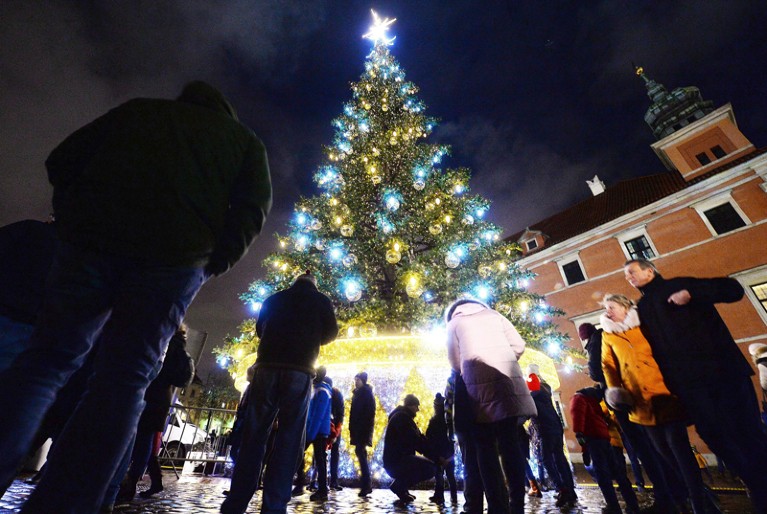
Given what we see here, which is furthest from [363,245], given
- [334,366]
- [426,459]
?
[426,459]

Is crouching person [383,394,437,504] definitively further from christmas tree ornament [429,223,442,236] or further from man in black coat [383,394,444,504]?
christmas tree ornament [429,223,442,236]

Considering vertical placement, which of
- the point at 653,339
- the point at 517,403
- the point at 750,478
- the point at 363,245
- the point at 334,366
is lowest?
the point at 750,478

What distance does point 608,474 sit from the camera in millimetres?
3291

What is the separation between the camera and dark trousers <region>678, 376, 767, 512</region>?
1905mm

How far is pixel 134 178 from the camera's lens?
Answer: 4.21ft

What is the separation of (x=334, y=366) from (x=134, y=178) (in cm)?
560

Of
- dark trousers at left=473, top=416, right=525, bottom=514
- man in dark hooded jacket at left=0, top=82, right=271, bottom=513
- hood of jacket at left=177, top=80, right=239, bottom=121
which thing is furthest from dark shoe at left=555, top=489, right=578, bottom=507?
hood of jacket at left=177, top=80, right=239, bottom=121

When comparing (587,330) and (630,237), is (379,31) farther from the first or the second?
(630,237)

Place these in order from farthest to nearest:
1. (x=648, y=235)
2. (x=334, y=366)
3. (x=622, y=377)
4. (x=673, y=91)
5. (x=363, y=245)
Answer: (x=673, y=91) < (x=648, y=235) < (x=363, y=245) < (x=334, y=366) < (x=622, y=377)

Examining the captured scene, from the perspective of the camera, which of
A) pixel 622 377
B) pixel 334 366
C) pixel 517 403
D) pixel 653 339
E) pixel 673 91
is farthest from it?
pixel 673 91

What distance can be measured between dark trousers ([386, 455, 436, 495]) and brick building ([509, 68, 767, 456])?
14253mm

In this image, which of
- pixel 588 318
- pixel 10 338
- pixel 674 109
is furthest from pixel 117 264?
pixel 674 109

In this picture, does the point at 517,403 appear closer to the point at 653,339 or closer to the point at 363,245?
the point at 653,339

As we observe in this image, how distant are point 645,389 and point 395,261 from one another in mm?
5424
